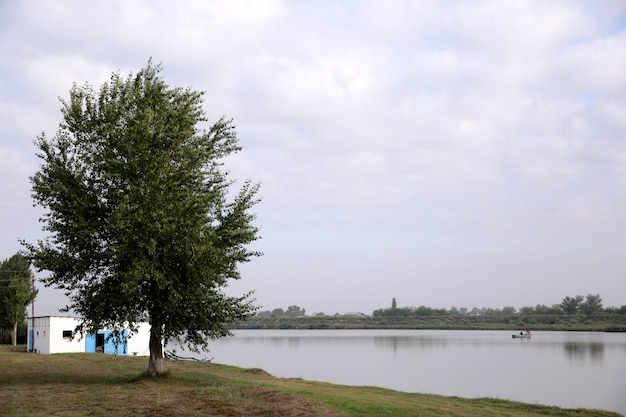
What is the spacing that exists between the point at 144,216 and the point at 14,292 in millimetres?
53091

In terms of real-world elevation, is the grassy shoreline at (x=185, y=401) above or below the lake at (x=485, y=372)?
above

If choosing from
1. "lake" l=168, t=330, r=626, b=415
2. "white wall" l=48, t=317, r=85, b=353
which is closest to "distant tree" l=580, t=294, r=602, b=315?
"lake" l=168, t=330, r=626, b=415

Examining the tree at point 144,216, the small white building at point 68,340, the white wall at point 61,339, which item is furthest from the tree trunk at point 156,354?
the white wall at point 61,339

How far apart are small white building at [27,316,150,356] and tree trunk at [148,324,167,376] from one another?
22440 millimetres

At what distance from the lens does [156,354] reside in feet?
92.6

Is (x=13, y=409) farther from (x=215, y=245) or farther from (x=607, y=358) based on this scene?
(x=607, y=358)

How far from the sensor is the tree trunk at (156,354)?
27.8 metres

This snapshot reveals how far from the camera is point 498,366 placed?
6162 cm

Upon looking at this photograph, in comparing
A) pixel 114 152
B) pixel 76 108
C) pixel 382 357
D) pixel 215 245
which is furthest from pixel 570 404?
pixel 382 357

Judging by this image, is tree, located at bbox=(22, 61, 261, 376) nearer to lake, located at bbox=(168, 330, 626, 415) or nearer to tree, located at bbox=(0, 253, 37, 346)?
lake, located at bbox=(168, 330, 626, 415)

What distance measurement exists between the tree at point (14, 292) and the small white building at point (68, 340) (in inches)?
584

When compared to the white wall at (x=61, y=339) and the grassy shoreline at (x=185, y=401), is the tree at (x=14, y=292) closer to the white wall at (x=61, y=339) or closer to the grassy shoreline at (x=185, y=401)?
the white wall at (x=61, y=339)

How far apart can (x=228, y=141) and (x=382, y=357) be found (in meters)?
50.2

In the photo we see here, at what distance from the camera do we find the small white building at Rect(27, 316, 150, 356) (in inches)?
1979
